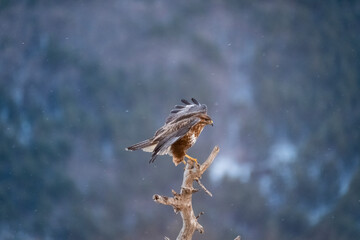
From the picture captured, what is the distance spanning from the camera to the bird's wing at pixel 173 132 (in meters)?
3.42

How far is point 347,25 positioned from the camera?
799 centimetres

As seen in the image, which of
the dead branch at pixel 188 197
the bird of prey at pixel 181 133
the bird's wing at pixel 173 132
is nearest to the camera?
the bird's wing at pixel 173 132

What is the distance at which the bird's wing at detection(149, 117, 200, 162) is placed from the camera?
135 inches

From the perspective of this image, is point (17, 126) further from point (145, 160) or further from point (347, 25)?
point (347, 25)

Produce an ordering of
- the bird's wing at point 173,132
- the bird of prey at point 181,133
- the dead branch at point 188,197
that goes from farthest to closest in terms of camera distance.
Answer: the dead branch at point 188,197
the bird of prey at point 181,133
the bird's wing at point 173,132

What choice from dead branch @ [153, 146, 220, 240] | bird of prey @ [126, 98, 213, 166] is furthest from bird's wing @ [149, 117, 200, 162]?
dead branch @ [153, 146, 220, 240]

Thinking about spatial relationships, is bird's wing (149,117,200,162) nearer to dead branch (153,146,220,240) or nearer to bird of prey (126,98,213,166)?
bird of prey (126,98,213,166)

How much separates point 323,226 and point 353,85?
2.84 m

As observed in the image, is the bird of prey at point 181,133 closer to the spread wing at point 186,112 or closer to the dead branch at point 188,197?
the spread wing at point 186,112

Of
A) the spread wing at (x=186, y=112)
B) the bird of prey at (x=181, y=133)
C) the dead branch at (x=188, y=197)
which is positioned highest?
the spread wing at (x=186, y=112)

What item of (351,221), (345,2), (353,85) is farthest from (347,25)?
(351,221)

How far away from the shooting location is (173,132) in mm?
3566

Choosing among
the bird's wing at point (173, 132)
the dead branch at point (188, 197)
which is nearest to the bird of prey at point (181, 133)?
the bird's wing at point (173, 132)

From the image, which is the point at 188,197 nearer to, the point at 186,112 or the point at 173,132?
the point at 173,132
